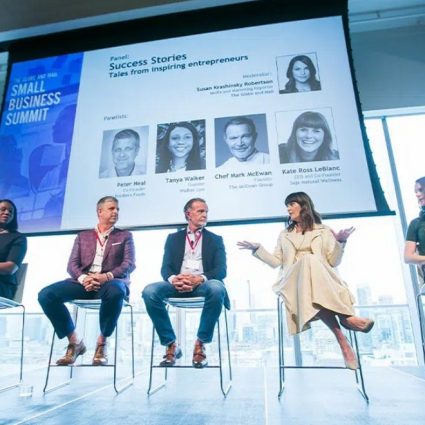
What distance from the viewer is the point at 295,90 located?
292 cm

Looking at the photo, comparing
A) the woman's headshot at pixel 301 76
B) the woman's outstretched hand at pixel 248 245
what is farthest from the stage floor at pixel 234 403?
the woman's headshot at pixel 301 76

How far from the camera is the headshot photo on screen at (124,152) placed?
288 cm

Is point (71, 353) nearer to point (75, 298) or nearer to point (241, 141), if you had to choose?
point (75, 298)

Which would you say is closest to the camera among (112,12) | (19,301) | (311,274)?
(311,274)

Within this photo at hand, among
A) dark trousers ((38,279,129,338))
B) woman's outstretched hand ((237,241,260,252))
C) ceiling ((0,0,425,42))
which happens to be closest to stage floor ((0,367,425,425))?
dark trousers ((38,279,129,338))

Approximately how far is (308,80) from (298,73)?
4.4 inches

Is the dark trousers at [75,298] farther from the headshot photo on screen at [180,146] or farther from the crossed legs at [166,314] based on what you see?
the headshot photo on screen at [180,146]

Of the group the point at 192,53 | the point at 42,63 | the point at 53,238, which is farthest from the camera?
the point at 42,63

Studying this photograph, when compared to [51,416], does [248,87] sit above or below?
above

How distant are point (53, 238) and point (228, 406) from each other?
2.05 m

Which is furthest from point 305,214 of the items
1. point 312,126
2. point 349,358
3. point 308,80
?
point 308,80

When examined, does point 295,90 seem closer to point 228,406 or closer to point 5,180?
point 228,406

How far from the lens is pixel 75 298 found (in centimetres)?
210

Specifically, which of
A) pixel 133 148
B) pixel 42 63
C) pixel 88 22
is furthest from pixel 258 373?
pixel 88 22
